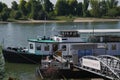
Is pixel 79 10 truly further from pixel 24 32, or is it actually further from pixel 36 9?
pixel 24 32

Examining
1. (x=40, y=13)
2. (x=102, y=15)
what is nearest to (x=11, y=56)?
(x=40, y=13)

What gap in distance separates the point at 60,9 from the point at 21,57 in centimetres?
11763

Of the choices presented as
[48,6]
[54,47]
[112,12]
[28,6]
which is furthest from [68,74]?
[28,6]

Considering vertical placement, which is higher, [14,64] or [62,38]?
[62,38]

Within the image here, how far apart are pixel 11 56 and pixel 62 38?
574cm

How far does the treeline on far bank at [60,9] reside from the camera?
151 metres

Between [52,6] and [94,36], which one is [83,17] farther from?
[94,36]

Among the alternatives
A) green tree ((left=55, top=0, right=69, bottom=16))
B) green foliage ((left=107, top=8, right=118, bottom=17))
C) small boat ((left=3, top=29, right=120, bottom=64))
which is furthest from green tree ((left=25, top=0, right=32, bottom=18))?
small boat ((left=3, top=29, right=120, bottom=64))

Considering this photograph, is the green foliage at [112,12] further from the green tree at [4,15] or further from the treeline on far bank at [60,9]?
the green tree at [4,15]

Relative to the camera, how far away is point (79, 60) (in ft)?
105

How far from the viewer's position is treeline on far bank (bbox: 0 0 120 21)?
151 meters

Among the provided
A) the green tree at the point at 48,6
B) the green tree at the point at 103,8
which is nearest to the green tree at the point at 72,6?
the green tree at the point at 48,6

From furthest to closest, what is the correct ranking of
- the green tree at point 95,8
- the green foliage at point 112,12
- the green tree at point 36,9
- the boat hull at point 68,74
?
the green foliage at point 112,12, the green tree at point 95,8, the green tree at point 36,9, the boat hull at point 68,74

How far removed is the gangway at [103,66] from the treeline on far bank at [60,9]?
383 feet
